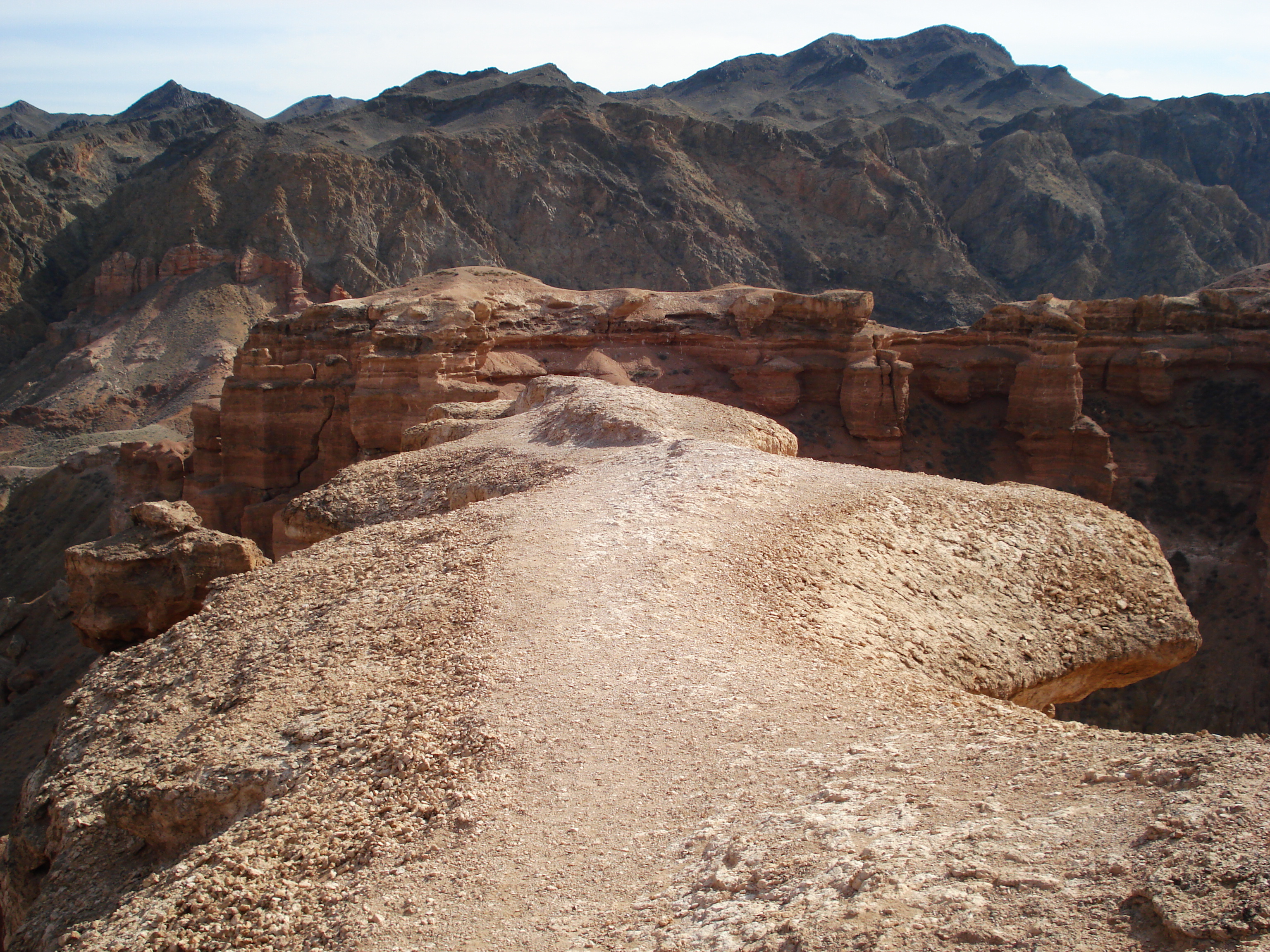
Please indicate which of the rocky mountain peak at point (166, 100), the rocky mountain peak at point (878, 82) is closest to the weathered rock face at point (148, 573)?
the rocky mountain peak at point (878, 82)

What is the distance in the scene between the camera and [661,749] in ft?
17.2

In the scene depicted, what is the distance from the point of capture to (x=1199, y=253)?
63.2 metres

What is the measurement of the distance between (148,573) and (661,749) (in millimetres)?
8598

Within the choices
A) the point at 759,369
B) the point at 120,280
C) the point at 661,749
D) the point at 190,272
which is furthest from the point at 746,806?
the point at 120,280

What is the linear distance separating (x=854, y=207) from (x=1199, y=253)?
2198 centimetres

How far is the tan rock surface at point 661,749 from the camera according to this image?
3.93 meters

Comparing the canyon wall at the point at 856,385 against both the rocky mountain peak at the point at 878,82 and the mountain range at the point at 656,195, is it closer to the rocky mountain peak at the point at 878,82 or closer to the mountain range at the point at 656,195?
the mountain range at the point at 656,195

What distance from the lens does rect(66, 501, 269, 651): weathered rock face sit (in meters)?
11.1

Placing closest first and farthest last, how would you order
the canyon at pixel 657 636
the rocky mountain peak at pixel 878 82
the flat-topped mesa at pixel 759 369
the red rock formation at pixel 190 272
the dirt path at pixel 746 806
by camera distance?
the dirt path at pixel 746 806
the canyon at pixel 657 636
the flat-topped mesa at pixel 759 369
the red rock formation at pixel 190 272
the rocky mountain peak at pixel 878 82

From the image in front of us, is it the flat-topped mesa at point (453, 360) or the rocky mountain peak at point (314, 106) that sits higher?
the rocky mountain peak at point (314, 106)

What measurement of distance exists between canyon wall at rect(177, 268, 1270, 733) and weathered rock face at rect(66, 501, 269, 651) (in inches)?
422

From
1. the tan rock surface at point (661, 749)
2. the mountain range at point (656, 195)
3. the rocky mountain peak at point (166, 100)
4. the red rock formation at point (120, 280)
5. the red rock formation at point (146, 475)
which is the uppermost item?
the rocky mountain peak at point (166, 100)

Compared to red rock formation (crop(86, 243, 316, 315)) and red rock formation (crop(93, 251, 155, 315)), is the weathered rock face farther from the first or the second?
red rock formation (crop(93, 251, 155, 315))

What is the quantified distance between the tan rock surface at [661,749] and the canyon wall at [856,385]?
51.7ft
